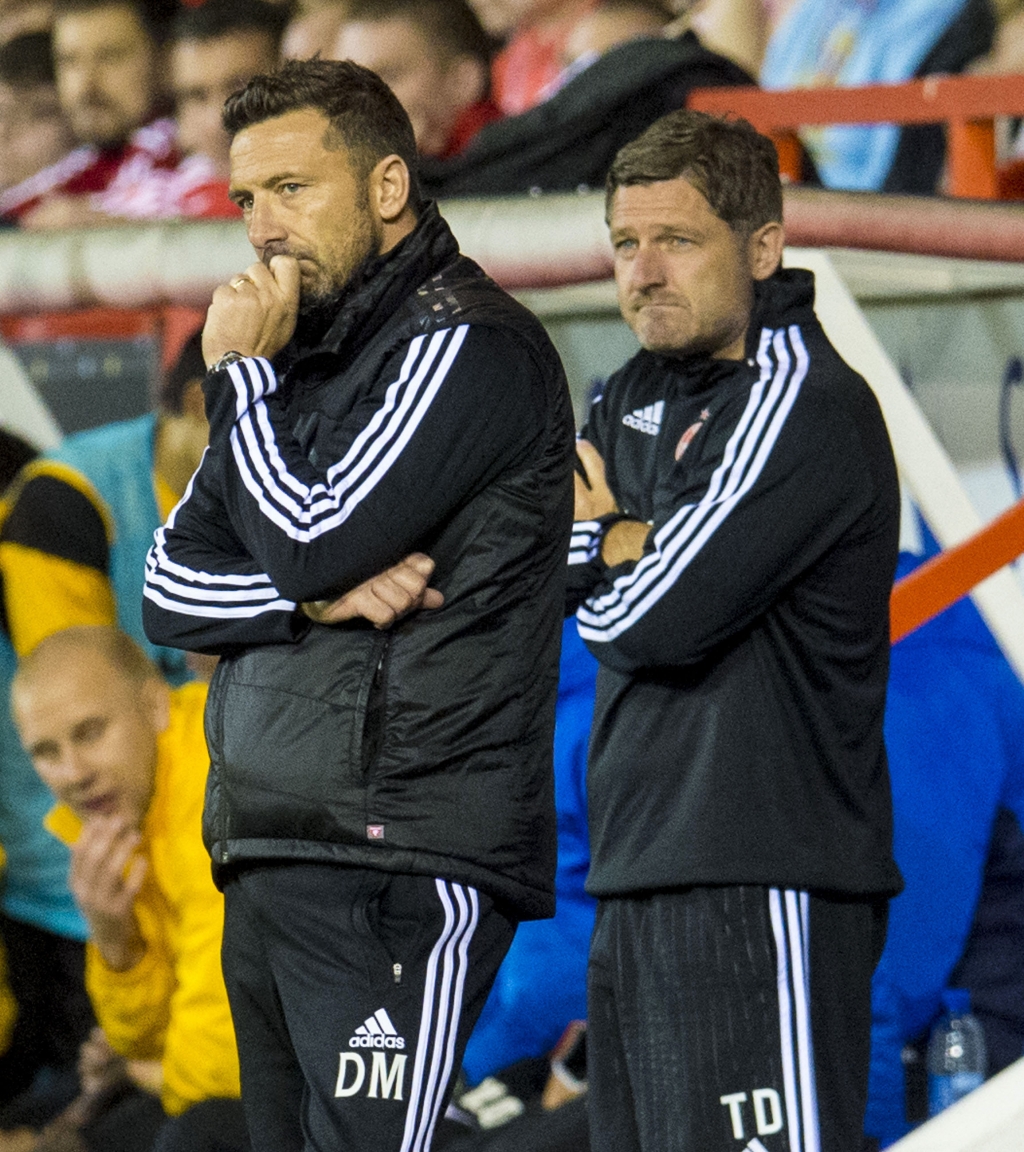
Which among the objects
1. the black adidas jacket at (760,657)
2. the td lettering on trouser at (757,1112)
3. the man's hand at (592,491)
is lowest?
the td lettering on trouser at (757,1112)

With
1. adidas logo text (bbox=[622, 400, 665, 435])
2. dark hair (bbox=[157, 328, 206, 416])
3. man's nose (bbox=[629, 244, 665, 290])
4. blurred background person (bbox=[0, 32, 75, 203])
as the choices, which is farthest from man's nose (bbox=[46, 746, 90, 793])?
blurred background person (bbox=[0, 32, 75, 203])

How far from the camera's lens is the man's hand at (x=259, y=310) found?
1.71 metres

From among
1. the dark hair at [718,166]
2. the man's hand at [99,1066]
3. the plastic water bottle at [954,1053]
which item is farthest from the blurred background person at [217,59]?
the plastic water bottle at [954,1053]

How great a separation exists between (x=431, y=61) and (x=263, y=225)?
2.62m

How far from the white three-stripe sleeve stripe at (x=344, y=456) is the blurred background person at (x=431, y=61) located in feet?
8.30

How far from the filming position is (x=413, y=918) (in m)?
1.63

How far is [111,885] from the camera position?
10.9 feet

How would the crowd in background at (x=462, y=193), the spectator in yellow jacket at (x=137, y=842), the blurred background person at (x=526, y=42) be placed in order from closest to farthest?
1. the crowd in background at (x=462, y=193)
2. the spectator in yellow jacket at (x=137, y=842)
3. the blurred background person at (x=526, y=42)

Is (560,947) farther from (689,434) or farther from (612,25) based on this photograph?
(612,25)

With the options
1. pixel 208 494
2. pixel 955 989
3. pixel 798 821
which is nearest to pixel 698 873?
pixel 798 821

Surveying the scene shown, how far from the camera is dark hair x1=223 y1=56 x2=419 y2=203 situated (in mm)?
1732

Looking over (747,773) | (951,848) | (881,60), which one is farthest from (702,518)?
(881,60)

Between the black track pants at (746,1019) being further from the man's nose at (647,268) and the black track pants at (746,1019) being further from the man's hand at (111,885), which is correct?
the man's hand at (111,885)

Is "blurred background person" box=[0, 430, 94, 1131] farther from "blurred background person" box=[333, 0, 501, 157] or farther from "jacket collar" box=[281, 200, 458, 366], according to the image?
"jacket collar" box=[281, 200, 458, 366]
